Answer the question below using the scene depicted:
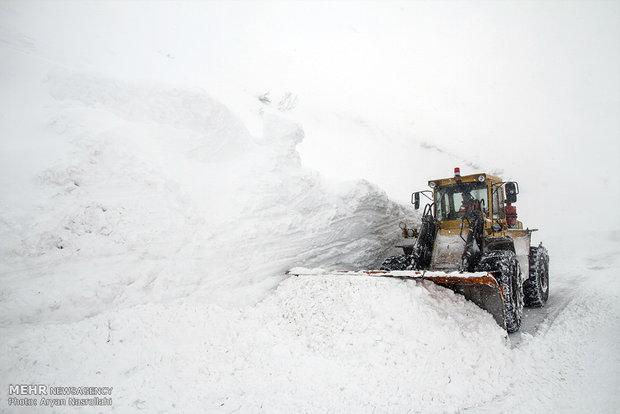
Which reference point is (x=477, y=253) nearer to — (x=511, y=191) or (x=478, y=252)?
(x=478, y=252)

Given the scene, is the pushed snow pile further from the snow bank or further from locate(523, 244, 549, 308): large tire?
locate(523, 244, 549, 308): large tire

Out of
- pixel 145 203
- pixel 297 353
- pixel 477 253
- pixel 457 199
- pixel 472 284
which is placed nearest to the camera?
pixel 297 353

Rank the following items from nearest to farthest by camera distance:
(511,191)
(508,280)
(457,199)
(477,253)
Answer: (508,280), (477,253), (511,191), (457,199)

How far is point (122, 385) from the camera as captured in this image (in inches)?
135

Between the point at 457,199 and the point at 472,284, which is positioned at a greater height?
the point at 457,199

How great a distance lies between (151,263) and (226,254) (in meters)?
1.10

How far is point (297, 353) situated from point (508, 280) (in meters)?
3.65

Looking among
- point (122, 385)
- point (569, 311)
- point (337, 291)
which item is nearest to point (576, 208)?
point (569, 311)

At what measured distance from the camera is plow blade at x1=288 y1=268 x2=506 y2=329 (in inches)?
191

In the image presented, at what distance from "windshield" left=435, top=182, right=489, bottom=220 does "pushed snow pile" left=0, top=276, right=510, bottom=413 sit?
248cm

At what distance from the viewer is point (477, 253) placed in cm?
619

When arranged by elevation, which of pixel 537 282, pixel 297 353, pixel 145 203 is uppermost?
pixel 145 203

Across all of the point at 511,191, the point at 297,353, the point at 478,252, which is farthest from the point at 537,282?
the point at 297,353

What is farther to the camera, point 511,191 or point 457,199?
point 457,199
